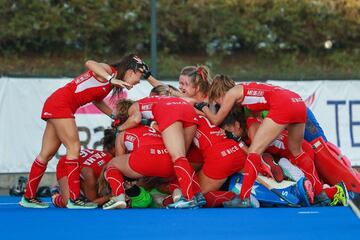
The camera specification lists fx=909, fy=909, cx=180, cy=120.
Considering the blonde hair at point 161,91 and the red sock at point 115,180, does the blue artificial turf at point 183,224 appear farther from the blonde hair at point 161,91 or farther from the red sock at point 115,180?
the blonde hair at point 161,91

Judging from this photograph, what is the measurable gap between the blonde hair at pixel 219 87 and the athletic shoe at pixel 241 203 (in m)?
1.15

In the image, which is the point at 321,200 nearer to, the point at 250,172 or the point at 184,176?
the point at 250,172

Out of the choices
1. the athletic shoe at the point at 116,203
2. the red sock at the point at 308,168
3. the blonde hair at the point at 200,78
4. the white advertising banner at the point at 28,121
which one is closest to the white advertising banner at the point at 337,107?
the white advertising banner at the point at 28,121

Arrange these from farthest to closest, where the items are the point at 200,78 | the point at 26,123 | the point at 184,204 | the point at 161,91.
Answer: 1. the point at 26,123
2. the point at 161,91
3. the point at 200,78
4. the point at 184,204

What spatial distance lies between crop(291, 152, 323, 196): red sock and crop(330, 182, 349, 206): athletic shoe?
214 mm

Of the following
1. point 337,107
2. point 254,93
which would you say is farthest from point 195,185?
point 337,107

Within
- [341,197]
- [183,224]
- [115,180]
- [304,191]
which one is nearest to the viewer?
[183,224]

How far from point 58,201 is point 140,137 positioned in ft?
3.93

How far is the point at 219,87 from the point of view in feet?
30.8

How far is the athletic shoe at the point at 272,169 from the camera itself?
9047 millimetres

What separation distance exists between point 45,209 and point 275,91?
2.57 m

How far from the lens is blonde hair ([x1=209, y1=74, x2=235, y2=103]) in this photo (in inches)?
368

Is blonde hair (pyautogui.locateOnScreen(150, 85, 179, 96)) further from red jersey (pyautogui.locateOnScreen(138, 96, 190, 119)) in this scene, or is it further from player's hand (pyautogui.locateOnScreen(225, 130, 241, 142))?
player's hand (pyautogui.locateOnScreen(225, 130, 241, 142))

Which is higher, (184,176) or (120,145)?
(120,145)
